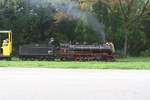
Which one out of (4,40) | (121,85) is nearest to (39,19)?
(4,40)

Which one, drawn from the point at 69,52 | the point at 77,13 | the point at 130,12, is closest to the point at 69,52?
the point at 69,52

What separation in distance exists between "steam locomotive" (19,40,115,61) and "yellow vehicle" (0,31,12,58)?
3.67 ft

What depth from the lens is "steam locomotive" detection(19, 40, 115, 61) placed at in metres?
39.1

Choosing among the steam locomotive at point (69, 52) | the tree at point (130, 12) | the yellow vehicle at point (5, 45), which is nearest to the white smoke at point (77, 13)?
the tree at point (130, 12)

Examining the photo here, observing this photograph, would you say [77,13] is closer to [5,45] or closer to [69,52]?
[69,52]

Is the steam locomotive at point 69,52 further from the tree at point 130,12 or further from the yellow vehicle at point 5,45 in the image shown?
the tree at point 130,12

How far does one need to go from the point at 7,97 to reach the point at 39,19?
3714 cm

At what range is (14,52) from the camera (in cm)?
4744

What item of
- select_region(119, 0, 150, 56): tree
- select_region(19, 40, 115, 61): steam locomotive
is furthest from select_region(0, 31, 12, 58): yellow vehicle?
select_region(119, 0, 150, 56): tree

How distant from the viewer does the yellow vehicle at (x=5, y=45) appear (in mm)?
Result: 39906

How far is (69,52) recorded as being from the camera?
39.1 m

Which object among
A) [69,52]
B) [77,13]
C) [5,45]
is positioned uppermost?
[77,13]

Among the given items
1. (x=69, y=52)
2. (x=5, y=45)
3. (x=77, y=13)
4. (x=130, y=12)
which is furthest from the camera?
(x=77, y=13)

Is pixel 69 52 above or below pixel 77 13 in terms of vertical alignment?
below
